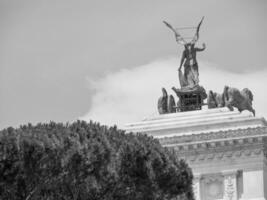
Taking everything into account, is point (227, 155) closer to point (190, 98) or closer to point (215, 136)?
point (215, 136)

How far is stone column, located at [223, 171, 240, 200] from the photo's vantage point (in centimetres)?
11656

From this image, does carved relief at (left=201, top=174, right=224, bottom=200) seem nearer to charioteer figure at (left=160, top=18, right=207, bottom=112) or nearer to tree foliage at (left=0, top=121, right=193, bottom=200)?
charioteer figure at (left=160, top=18, right=207, bottom=112)

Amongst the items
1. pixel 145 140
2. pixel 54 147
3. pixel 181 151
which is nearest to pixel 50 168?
pixel 54 147

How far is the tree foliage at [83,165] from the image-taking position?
88.3 metres

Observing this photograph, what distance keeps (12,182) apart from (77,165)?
10.9ft

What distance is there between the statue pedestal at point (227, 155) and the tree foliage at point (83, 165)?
20870 mm

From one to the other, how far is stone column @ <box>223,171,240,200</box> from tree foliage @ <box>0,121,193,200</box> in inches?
817

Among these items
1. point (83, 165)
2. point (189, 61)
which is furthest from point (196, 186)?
point (83, 165)

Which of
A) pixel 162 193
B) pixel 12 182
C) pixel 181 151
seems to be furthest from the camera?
pixel 181 151

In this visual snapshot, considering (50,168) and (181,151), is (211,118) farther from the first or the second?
(50,168)

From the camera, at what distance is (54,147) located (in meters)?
88.6

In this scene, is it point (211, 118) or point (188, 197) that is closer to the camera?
point (188, 197)

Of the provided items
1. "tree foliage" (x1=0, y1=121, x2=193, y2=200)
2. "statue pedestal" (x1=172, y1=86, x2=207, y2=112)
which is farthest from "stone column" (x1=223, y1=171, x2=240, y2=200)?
"tree foliage" (x1=0, y1=121, x2=193, y2=200)

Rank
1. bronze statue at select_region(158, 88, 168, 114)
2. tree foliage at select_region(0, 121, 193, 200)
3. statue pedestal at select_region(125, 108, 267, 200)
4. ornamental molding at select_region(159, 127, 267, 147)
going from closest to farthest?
tree foliage at select_region(0, 121, 193, 200), ornamental molding at select_region(159, 127, 267, 147), statue pedestal at select_region(125, 108, 267, 200), bronze statue at select_region(158, 88, 168, 114)
